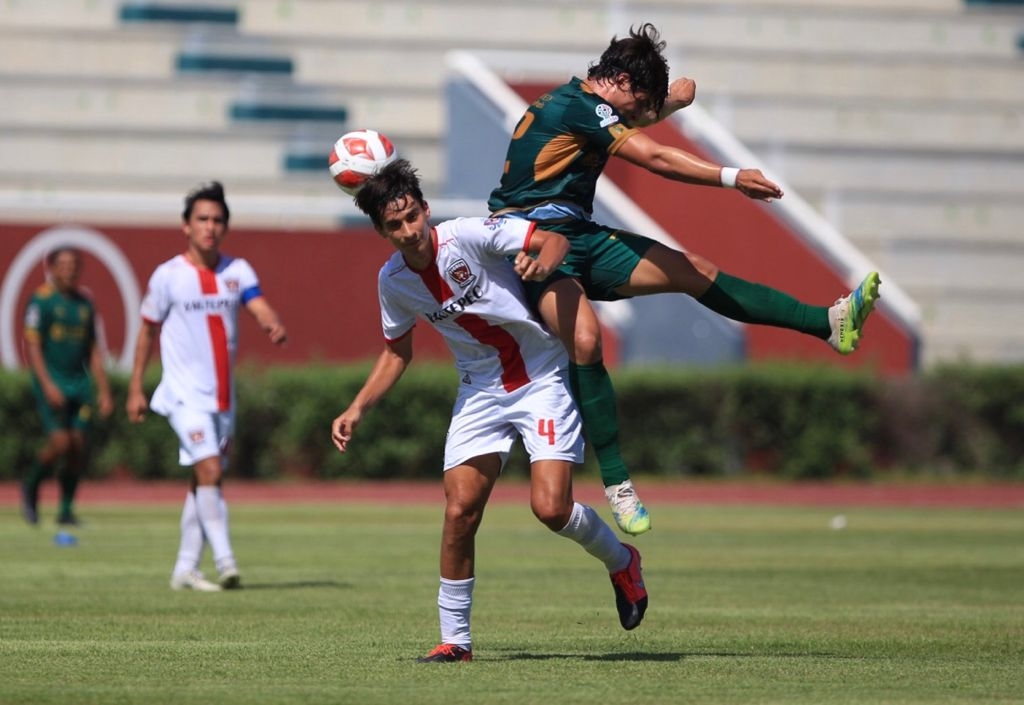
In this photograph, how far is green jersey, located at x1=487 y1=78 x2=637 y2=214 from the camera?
8.78 metres

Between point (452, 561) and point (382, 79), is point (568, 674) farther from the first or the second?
point (382, 79)

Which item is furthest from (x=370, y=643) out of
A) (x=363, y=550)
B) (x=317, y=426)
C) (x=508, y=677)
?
(x=317, y=426)

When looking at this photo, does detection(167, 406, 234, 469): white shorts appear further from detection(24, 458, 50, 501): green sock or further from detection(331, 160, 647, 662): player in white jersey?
detection(24, 458, 50, 501): green sock

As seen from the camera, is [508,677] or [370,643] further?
[370,643]

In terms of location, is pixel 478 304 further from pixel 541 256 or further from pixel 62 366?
pixel 62 366

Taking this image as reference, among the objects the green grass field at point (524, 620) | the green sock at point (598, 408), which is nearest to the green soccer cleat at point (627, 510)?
the green sock at point (598, 408)

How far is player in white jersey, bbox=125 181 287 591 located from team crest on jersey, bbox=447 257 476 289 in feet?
12.7

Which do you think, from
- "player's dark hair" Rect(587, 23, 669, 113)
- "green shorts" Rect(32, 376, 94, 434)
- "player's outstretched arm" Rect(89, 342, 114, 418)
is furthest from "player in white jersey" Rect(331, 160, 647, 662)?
"green shorts" Rect(32, 376, 94, 434)

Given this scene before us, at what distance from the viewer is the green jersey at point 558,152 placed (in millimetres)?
8781

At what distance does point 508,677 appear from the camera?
7656mm

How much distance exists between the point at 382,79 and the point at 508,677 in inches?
990

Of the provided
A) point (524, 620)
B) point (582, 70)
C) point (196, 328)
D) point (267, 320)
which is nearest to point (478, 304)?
point (524, 620)

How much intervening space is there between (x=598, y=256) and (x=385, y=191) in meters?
1.34

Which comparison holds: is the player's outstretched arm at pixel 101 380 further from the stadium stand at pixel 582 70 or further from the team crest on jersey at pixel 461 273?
the stadium stand at pixel 582 70
